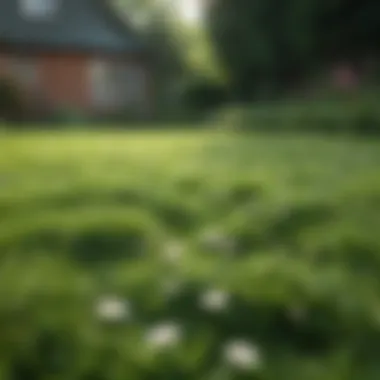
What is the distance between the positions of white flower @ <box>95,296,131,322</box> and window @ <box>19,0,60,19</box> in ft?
11.2

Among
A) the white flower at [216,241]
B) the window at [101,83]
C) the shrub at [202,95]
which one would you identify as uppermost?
the white flower at [216,241]

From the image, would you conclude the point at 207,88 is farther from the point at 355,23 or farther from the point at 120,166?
the point at 120,166

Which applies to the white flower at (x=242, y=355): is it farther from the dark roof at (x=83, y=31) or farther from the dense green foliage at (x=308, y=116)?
the dark roof at (x=83, y=31)

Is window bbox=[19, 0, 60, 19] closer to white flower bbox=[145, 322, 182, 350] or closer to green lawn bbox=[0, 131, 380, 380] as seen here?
green lawn bbox=[0, 131, 380, 380]

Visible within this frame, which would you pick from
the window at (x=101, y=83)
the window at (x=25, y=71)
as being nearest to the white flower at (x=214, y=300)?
the window at (x=101, y=83)

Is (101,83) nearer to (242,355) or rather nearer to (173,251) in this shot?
(173,251)

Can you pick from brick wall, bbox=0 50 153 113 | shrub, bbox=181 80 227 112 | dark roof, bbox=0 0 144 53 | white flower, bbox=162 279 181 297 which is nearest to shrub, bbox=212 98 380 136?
shrub, bbox=181 80 227 112

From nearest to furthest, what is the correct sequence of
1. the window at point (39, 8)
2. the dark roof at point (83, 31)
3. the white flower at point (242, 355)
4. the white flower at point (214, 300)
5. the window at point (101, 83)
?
the white flower at point (242, 355) < the white flower at point (214, 300) < the window at point (101, 83) < the window at point (39, 8) < the dark roof at point (83, 31)

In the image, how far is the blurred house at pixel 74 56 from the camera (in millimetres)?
4074

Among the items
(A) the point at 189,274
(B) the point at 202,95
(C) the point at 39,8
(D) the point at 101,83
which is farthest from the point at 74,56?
(A) the point at 189,274

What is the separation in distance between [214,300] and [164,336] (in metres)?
0.11

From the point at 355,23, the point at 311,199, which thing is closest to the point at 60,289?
the point at 311,199

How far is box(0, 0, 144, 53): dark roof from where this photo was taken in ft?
16.1

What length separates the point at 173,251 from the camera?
1.19 metres
